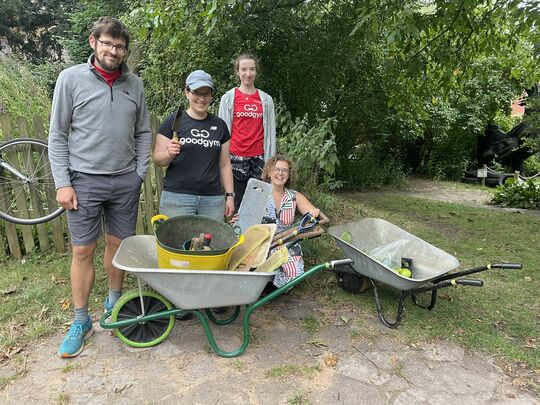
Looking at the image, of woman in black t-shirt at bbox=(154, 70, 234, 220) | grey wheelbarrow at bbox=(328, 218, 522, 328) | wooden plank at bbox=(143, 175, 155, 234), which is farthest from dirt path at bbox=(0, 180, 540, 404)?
wooden plank at bbox=(143, 175, 155, 234)

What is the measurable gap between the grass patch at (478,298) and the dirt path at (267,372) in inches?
8.3

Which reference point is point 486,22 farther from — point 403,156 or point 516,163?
point 516,163

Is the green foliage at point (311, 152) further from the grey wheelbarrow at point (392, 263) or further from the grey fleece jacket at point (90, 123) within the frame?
the grey fleece jacket at point (90, 123)

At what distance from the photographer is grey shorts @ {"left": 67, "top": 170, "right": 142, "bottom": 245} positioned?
2473mm

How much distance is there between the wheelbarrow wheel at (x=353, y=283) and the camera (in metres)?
3.50

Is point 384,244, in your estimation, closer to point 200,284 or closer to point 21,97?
point 200,284

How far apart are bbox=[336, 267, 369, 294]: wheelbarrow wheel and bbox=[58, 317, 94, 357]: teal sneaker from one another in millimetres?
1942

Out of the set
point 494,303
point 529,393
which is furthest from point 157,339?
point 494,303

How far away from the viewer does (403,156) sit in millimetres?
13859

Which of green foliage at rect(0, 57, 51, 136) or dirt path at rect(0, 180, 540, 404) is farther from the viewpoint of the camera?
green foliage at rect(0, 57, 51, 136)

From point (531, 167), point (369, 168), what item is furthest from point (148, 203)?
point (531, 167)

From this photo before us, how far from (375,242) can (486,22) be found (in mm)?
3936

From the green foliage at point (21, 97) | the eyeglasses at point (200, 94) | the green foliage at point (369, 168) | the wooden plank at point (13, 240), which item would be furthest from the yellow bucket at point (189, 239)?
the green foliage at point (369, 168)

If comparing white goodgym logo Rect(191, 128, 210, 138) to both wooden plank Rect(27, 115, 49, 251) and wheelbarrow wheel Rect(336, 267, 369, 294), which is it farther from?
wooden plank Rect(27, 115, 49, 251)
